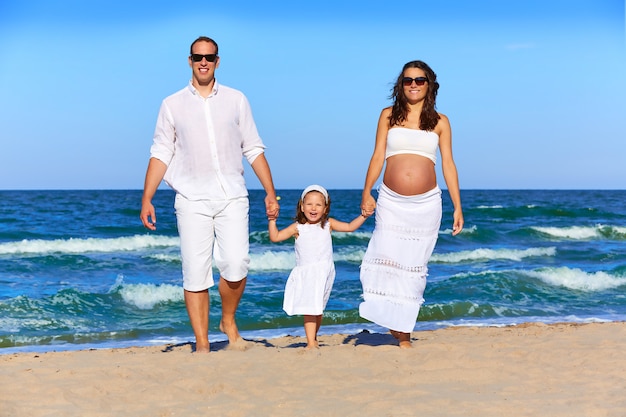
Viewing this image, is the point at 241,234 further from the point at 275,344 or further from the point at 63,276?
the point at 63,276

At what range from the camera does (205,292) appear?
613 centimetres

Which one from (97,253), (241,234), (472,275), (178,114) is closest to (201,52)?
(178,114)

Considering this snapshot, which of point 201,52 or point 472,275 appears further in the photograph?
point 472,275

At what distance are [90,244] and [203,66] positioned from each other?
17046mm

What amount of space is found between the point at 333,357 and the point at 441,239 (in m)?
17.4

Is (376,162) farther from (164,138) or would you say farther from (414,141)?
(164,138)

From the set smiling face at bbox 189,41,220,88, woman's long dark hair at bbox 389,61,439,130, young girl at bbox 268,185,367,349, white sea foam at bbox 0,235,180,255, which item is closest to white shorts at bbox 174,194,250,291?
young girl at bbox 268,185,367,349

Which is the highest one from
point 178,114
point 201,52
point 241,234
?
point 201,52

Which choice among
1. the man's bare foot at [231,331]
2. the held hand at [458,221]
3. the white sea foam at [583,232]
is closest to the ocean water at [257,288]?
the white sea foam at [583,232]

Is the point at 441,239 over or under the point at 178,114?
under

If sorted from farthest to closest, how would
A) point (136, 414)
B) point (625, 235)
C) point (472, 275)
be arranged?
point (625, 235), point (472, 275), point (136, 414)

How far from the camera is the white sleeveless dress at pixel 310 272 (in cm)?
629

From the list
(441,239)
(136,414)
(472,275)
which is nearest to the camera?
(136,414)

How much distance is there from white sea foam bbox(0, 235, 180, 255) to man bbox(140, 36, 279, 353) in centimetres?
1508
